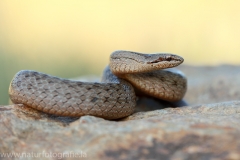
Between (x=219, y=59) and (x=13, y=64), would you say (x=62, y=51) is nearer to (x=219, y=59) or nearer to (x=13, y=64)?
(x=13, y=64)

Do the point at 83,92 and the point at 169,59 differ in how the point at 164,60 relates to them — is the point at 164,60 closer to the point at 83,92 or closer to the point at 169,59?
the point at 169,59

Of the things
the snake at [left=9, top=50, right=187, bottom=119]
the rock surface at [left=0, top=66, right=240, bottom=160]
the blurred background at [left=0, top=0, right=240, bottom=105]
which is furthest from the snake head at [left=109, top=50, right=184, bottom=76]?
the blurred background at [left=0, top=0, right=240, bottom=105]

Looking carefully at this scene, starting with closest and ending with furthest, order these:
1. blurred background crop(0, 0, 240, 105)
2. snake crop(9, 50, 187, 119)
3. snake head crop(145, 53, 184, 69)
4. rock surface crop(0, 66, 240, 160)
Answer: rock surface crop(0, 66, 240, 160) < snake crop(9, 50, 187, 119) < snake head crop(145, 53, 184, 69) < blurred background crop(0, 0, 240, 105)

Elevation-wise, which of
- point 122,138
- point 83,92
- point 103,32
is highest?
point 103,32

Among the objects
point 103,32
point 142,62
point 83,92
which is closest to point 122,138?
point 83,92

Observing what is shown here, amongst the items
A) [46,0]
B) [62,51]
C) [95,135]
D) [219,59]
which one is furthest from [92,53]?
[95,135]

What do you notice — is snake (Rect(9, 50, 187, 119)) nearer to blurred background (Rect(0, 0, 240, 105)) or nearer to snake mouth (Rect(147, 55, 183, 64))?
snake mouth (Rect(147, 55, 183, 64))

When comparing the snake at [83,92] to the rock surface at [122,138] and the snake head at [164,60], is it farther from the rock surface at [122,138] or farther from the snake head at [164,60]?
the rock surface at [122,138]

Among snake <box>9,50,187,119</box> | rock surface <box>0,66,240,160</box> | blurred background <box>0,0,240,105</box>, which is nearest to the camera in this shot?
rock surface <box>0,66,240,160</box>
